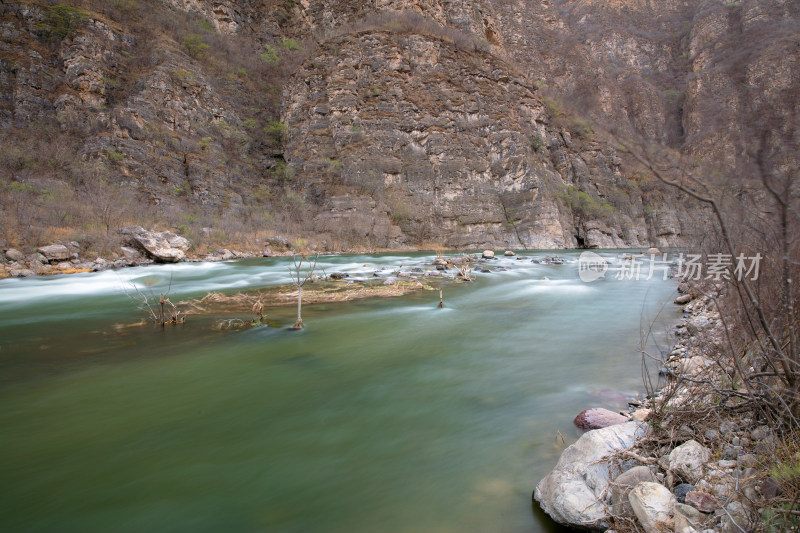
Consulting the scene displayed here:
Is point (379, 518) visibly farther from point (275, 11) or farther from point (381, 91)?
point (275, 11)

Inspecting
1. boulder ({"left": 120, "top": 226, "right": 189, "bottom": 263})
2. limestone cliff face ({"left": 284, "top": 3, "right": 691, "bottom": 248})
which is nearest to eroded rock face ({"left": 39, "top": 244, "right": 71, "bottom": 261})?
boulder ({"left": 120, "top": 226, "right": 189, "bottom": 263})

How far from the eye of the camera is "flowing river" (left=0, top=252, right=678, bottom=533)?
2.46 metres

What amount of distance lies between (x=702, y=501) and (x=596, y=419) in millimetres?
1578

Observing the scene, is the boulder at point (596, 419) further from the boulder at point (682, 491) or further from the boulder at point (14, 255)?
the boulder at point (14, 255)

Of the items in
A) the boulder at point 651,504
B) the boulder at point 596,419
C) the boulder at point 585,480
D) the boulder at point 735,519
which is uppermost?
the boulder at point 735,519

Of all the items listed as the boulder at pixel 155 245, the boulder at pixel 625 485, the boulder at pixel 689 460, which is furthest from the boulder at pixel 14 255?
the boulder at pixel 689 460

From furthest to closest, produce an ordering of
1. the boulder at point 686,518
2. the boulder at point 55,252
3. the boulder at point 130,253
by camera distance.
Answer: the boulder at point 130,253, the boulder at point 55,252, the boulder at point 686,518

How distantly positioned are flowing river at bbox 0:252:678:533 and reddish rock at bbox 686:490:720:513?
0.81 metres

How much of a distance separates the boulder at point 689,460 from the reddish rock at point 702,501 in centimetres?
15

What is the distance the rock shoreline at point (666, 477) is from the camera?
1689mm

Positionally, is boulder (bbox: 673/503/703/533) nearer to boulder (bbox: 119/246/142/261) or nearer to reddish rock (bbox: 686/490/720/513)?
reddish rock (bbox: 686/490/720/513)

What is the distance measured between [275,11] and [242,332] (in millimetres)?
62977

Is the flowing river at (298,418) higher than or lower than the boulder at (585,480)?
lower

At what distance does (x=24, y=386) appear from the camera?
4.29 m
